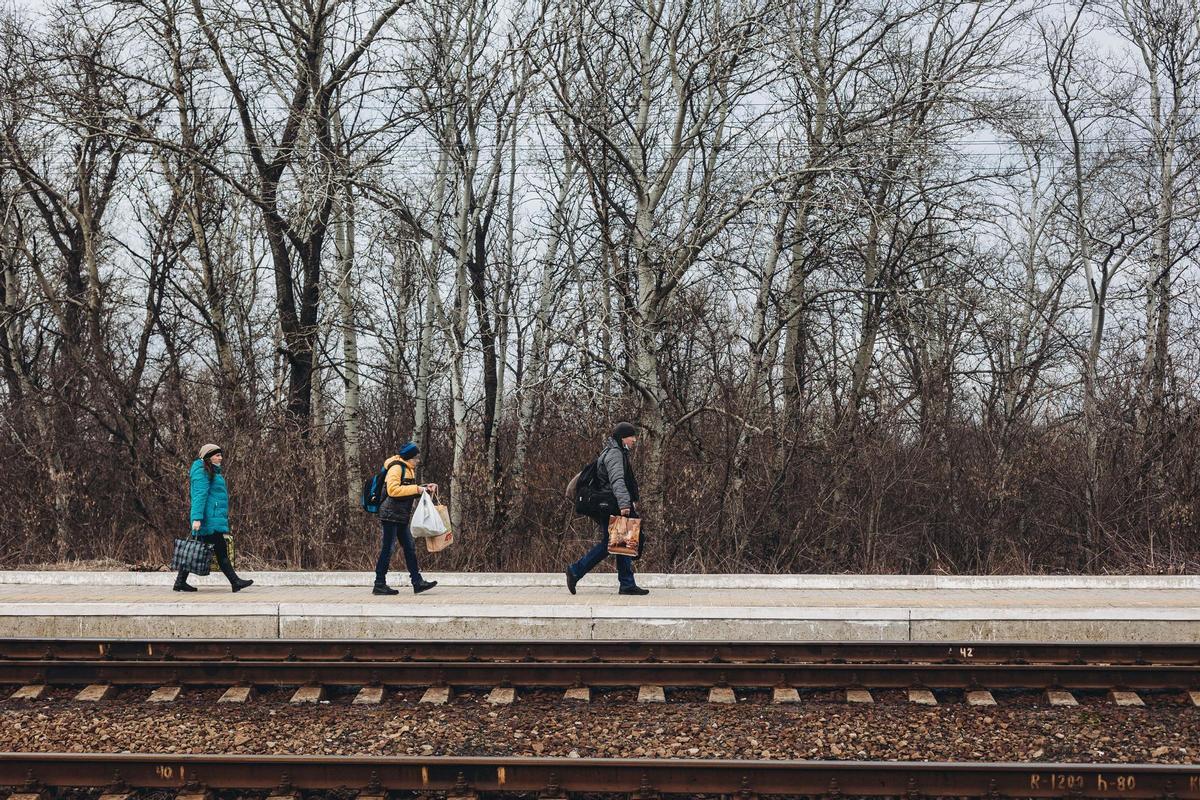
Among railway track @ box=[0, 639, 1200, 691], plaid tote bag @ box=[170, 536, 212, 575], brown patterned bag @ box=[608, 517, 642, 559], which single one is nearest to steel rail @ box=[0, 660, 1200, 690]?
railway track @ box=[0, 639, 1200, 691]

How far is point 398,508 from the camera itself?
1185cm

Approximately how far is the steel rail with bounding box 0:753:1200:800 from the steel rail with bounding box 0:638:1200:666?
294 centimetres

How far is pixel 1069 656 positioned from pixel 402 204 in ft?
33.5

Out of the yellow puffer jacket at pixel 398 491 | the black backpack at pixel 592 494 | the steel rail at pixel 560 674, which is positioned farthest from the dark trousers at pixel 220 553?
the black backpack at pixel 592 494

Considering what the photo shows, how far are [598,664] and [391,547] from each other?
3581 mm

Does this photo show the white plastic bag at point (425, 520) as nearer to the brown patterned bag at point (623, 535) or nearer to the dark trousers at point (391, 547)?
the dark trousers at point (391, 547)

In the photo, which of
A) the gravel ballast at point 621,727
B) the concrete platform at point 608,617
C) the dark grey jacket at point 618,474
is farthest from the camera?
the dark grey jacket at point 618,474

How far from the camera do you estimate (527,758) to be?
21.9 feet

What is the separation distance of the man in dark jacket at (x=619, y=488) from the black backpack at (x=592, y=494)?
0.05 metres

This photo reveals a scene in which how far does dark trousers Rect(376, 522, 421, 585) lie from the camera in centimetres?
1177

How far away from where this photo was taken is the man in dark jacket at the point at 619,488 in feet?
37.0

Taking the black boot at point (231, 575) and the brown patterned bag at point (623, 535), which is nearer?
the brown patterned bag at point (623, 535)

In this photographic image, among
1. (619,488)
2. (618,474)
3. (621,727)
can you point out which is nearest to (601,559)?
(619,488)

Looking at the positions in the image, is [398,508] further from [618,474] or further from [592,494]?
[618,474]
